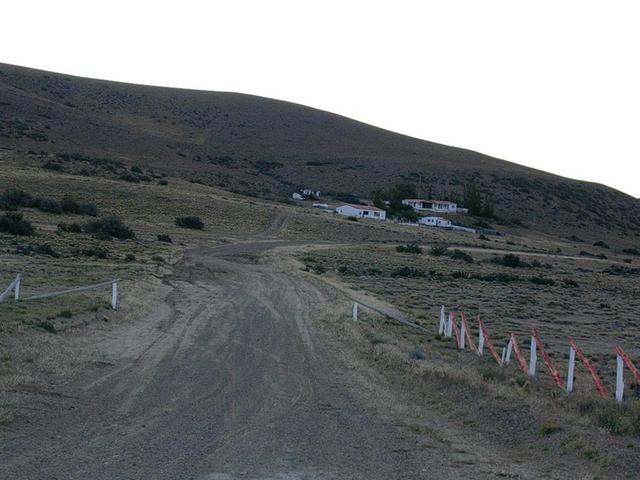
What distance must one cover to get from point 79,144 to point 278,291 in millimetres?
76662

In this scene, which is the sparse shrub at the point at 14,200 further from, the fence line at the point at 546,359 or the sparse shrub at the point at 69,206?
the fence line at the point at 546,359

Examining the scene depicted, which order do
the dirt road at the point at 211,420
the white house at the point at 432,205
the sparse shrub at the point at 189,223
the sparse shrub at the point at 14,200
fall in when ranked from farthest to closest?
1. the white house at the point at 432,205
2. the sparse shrub at the point at 189,223
3. the sparse shrub at the point at 14,200
4. the dirt road at the point at 211,420

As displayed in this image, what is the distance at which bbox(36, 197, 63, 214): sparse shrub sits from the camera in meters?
61.0

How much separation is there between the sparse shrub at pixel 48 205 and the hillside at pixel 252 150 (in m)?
23.1

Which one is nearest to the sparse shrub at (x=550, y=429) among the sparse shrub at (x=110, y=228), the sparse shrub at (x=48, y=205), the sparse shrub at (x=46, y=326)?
the sparse shrub at (x=46, y=326)

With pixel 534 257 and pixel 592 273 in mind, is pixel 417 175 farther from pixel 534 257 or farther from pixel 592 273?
pixel 592 273

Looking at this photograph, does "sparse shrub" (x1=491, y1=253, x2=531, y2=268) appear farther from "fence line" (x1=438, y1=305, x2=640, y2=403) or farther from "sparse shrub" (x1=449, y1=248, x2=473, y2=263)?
"fence line" (x1=438, y1=305, x2=640, y2=403)

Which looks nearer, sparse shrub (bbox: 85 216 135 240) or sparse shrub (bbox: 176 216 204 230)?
sparse shrub (bbox: 85 216 135 240)

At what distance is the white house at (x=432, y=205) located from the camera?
112312 millimetres

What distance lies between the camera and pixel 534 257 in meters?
71.9

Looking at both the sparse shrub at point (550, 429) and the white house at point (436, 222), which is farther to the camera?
the white house at point (436, 222)

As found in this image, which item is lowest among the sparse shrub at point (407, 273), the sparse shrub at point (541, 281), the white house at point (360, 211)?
the sparse shrub at point (407, 273)

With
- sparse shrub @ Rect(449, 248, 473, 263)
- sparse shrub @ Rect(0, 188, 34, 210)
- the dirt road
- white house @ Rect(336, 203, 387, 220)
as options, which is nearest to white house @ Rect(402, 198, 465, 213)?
white house @ Rect(336, 203, 387, 220)

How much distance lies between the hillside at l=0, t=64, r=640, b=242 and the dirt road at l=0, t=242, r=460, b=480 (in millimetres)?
71564
